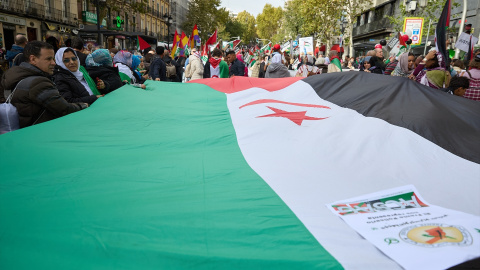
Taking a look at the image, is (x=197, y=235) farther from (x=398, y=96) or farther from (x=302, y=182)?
(x=398, y=96)

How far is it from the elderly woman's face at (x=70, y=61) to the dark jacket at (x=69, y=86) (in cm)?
9

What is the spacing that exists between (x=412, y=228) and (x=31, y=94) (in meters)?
3.03

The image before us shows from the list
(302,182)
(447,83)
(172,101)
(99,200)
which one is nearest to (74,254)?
(99,200)

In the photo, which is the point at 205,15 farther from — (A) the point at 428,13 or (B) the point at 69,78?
(B) the point at 69,78

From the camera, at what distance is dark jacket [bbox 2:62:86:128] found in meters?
3.02

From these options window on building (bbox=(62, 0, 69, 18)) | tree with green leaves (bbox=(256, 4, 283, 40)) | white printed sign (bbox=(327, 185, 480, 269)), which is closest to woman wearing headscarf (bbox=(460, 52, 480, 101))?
white printed sign (bbox=(327, 185, 480, 269))

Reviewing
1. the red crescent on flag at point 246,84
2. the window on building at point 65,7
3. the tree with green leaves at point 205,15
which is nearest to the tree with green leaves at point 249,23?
the tree with green leaves at point 205,15

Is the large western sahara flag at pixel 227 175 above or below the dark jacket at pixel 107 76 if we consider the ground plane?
below

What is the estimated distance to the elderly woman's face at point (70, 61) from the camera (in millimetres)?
3967

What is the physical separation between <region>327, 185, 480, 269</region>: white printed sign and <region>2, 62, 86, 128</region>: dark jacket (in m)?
2.56

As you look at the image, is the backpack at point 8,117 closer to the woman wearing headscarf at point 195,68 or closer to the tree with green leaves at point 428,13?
the woman wearing headscarf at point 195,68

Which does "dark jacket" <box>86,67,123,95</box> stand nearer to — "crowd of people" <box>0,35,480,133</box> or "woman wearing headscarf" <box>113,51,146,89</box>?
"crowd of people" <box>0,35,480,133</box>

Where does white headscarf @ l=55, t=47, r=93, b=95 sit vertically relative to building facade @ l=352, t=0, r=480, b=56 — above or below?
below

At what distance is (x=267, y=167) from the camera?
262 cm
